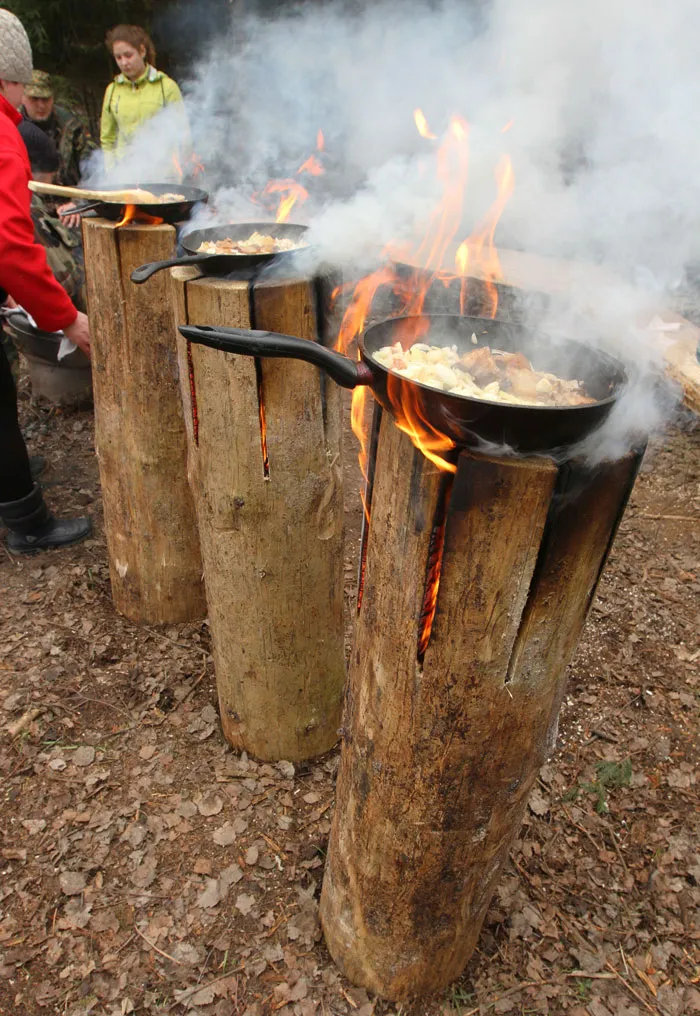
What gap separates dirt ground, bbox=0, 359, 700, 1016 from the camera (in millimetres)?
2043

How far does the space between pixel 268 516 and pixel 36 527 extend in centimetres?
229

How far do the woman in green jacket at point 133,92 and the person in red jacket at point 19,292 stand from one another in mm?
2693

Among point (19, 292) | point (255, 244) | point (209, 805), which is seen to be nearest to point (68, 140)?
point (19, 292)

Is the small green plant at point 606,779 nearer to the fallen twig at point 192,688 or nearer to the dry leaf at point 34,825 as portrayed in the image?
the fallen twig at point 192,688

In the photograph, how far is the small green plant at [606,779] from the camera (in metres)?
2.63

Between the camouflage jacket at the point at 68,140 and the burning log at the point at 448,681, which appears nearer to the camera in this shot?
the burning log at the point at 448,681

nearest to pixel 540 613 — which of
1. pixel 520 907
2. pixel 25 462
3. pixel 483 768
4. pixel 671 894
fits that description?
pixel 483 768

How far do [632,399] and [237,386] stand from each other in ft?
4.01

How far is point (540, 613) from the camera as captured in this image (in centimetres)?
142

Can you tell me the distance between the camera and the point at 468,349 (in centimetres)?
171

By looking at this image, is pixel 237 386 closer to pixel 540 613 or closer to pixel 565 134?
pixel 540 613

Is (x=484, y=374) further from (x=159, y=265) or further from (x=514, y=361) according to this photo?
(x=159, y=265)

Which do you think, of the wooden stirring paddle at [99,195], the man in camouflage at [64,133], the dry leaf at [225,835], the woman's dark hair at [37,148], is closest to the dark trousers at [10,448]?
the wooden stirring paddle at [99,195]

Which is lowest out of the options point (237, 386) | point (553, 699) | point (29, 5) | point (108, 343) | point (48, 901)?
point (48, 901)
